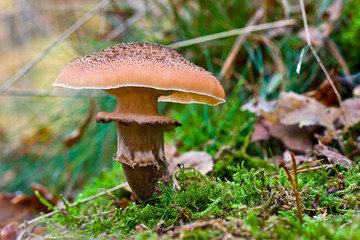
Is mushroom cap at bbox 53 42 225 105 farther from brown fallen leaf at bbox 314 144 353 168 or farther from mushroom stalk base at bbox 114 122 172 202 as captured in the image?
brown fallen leaf at bbox 314 144 353 168

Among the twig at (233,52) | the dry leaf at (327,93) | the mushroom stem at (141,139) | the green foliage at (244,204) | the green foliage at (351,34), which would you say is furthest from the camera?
the twig at (233,52)

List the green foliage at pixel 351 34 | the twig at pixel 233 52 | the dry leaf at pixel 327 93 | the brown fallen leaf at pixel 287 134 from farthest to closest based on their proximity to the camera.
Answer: the twig at pixel 233 52 < the green foliage at pixel 351 34 < the dry leaf at pixel 327 93 < the brown fallen leaf at pixel 287 134

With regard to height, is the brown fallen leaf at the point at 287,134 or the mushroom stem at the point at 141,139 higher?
the mushroom stem at the point at 141,139

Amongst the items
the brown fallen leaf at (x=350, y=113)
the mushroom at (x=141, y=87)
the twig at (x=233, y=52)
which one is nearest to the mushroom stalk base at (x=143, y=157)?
the mushroom at (x=141, y=87)

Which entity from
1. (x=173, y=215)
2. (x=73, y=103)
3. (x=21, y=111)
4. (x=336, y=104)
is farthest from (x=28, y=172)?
(x=336, y=104)

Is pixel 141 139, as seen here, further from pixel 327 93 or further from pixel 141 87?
→ pixel 327 93

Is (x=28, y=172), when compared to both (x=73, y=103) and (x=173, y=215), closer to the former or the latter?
(x=73, y=103)

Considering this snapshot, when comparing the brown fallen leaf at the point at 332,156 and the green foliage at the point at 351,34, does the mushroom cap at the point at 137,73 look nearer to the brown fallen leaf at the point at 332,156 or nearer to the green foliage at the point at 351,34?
the brown fallen leaf at the point at 332,156

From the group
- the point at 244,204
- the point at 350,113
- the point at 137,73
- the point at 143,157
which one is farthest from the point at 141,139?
the point at 350,113
